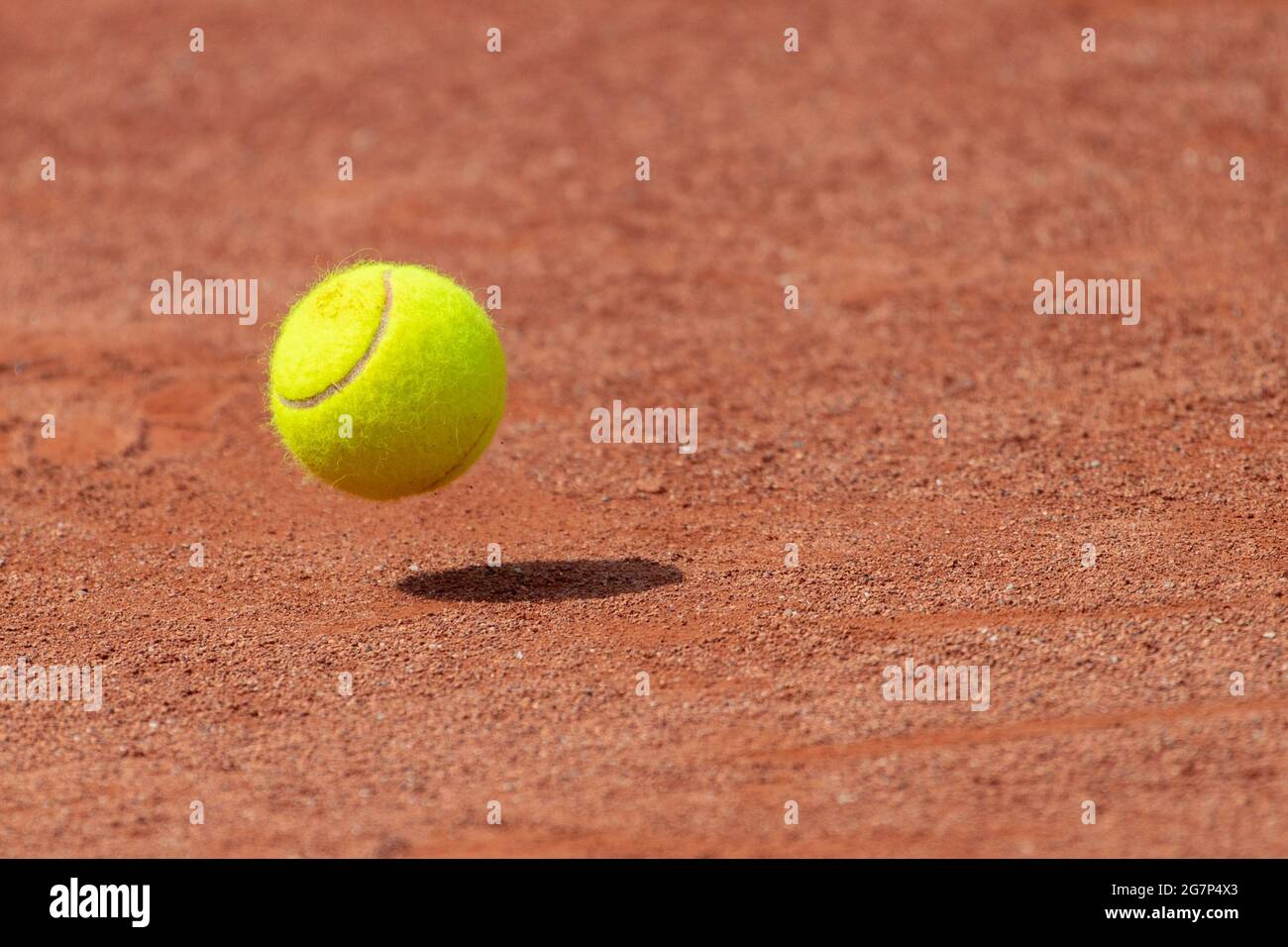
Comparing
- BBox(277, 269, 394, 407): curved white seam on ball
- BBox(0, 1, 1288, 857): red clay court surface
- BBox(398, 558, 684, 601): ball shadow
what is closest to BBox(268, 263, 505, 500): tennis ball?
BBox(277, 269, 394, 407): curved white seam on ball

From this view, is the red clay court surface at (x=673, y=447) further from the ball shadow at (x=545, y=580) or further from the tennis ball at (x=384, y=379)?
the tennis ball at (x=384, y=379)

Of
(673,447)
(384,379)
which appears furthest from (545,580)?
(673,447)

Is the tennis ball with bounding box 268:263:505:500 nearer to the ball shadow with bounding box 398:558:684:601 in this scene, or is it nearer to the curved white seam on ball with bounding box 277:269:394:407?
the curved white seam on ball with bounding box 277:269:394:407

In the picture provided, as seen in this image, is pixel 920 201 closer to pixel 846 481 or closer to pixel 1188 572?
pixel 846 481

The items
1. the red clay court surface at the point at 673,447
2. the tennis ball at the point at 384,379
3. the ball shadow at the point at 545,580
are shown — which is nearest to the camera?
the red clay court surface at the point at 673,447

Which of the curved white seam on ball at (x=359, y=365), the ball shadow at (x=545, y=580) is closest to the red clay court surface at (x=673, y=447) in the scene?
the ball shadow at (x=545, y=580)

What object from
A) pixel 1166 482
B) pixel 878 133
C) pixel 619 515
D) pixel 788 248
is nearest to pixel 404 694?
pixel 619 515
